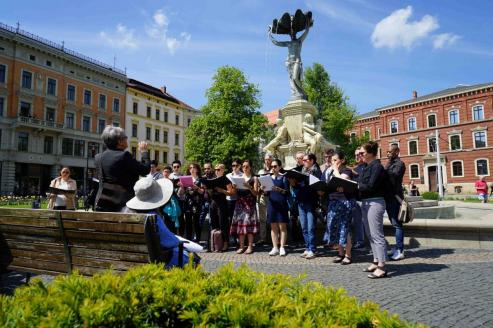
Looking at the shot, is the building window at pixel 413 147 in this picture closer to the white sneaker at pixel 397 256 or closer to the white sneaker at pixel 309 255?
the white sneaker at pixel 397 256

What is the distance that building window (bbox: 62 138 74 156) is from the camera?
39.7 metres

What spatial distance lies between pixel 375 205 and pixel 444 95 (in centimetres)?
5041

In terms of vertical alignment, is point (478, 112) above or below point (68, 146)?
above

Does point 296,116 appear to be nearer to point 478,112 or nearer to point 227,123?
point 227,123

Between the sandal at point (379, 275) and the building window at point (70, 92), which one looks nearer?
the sandal at point (379, 275)

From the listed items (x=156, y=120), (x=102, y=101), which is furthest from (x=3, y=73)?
(x=156, y=120)

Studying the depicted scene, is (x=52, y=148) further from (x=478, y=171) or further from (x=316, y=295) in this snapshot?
(x=478, y=171)

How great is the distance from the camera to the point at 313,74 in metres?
34.9

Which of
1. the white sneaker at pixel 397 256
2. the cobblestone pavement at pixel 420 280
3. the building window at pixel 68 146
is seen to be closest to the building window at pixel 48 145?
the building window at pixel 68 146

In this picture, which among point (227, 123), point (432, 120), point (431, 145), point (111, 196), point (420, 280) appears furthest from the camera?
point (432, 120)

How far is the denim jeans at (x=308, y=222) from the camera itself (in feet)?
21.9

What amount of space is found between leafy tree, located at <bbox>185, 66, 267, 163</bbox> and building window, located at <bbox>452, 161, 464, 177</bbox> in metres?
29.2

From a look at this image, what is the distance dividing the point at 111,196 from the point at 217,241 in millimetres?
4002

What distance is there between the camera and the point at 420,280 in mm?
4902
